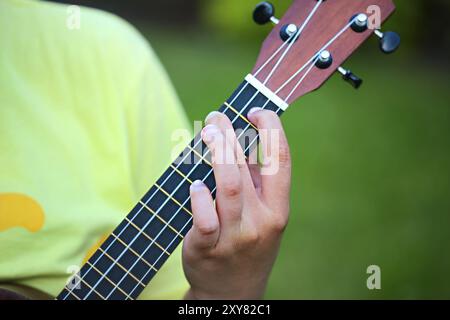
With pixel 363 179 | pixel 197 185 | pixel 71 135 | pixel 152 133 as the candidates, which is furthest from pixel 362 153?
pixel 197 185

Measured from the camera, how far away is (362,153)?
313 cm

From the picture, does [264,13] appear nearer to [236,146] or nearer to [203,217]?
[236,146]

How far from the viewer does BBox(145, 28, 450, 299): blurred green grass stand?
2.29 meters

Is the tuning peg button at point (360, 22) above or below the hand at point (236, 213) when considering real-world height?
above

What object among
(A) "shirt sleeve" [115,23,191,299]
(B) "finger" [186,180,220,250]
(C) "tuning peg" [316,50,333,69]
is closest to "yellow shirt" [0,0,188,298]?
(A) "shirt sleeve" [115,23,191,299]

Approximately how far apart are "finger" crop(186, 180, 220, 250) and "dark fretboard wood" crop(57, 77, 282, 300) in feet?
0.10

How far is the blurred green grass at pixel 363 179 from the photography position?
7.50ft

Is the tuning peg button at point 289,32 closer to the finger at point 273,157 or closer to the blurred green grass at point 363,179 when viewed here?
the finger at point 273,157

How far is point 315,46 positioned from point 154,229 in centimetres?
38

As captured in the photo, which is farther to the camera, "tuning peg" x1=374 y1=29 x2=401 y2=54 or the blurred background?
the blurred background

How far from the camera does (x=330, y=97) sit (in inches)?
155

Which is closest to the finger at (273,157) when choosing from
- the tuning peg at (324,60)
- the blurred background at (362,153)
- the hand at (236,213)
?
the hand at (236,213)

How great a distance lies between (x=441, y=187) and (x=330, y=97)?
49.6 inches

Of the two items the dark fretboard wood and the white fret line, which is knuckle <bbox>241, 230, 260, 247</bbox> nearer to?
the dark fretboard wood
